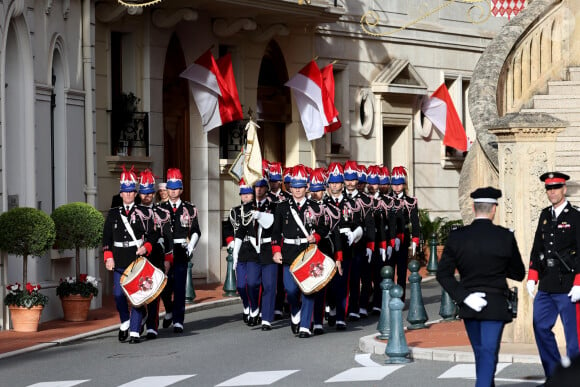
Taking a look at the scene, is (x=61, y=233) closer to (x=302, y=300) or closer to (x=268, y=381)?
(x=302, y=300)

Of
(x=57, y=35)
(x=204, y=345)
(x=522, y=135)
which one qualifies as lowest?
(x=204, y=345)

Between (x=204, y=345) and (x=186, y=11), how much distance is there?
1117 cm

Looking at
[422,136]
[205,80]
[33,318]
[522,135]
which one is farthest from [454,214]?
[522,135]

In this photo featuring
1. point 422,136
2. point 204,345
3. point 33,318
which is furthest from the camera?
point 422,136

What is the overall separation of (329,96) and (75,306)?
11.5 m

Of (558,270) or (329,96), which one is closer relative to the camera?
(558,270)

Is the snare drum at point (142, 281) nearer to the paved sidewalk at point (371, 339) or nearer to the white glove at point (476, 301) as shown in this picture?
the paved sidewalk at point (371, 339)

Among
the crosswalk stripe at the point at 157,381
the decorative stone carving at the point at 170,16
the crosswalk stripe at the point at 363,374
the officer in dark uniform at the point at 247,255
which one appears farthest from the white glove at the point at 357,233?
the decorative stone carving at the point at 170,16

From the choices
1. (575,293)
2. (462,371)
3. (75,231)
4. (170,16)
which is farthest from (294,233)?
(170,16)

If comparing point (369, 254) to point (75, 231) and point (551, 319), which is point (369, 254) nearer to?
point (75, 231)

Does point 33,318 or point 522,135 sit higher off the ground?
Answer: point 522,135

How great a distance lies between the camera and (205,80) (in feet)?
97.7

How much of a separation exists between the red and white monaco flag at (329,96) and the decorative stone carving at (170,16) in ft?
15.6

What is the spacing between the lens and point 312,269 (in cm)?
1995
